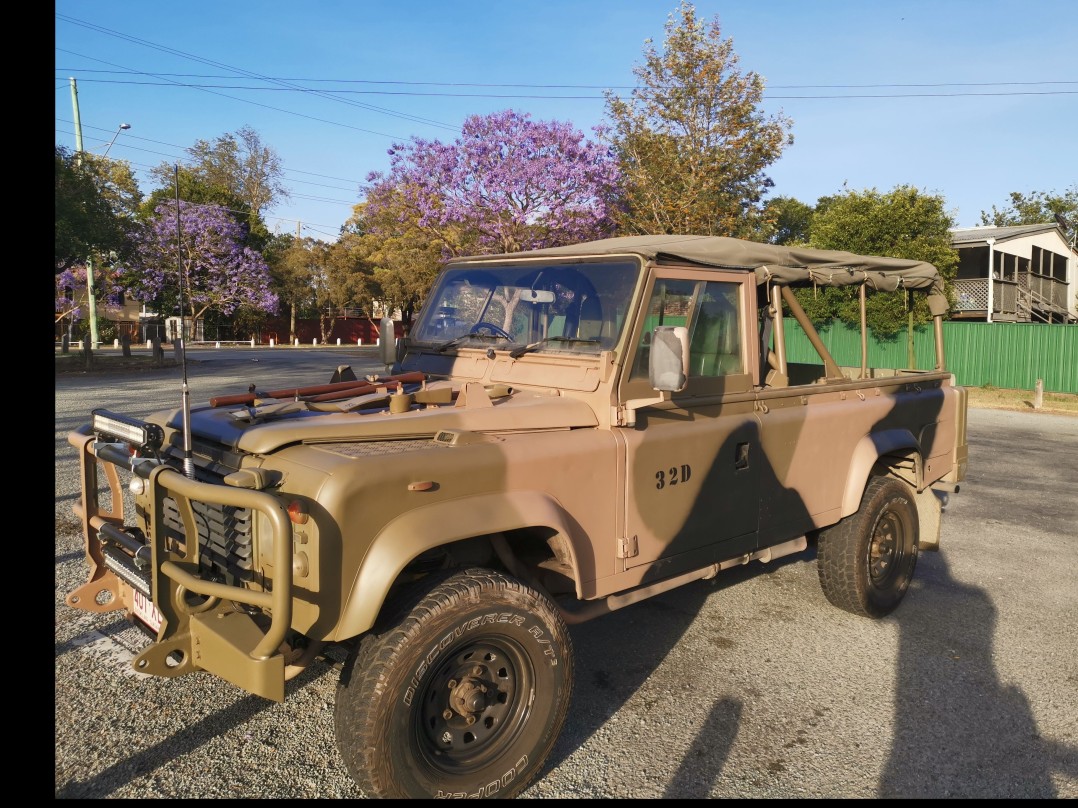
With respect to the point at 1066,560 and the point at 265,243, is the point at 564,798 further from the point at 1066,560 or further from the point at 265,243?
the point at 265,243

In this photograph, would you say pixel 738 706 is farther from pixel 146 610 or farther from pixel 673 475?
pixel 146 610

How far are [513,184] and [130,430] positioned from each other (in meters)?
15.8

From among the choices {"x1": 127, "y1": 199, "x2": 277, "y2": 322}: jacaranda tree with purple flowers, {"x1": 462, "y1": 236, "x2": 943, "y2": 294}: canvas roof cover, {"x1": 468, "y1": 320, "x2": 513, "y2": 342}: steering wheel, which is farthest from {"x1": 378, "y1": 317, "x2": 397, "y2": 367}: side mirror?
{"x1": 127, "y1": 199, "x2": 277, "y2": 322}: jacaranda tree with purple flowers

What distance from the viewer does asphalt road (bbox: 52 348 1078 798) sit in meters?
3.10

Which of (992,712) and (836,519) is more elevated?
(836,519)

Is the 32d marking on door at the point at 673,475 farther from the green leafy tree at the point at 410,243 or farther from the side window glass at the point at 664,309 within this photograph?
the green leafy tree at the point at 410,243

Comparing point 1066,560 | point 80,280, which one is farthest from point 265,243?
point 1066,560

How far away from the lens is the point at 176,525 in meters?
3.05

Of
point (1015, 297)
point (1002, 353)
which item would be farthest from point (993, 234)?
point (1002, 353)

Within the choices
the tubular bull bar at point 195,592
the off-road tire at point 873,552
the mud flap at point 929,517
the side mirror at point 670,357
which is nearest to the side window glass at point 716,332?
the side mirror at point 670,357

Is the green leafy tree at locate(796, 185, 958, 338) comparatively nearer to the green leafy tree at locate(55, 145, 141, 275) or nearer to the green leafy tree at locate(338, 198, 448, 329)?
the green leafy tree at locate(338, 198, 448, 329)

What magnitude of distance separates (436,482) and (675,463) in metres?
1.24

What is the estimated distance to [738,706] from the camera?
3.73 metres

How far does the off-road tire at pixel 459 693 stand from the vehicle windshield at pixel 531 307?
1308 millimetres
